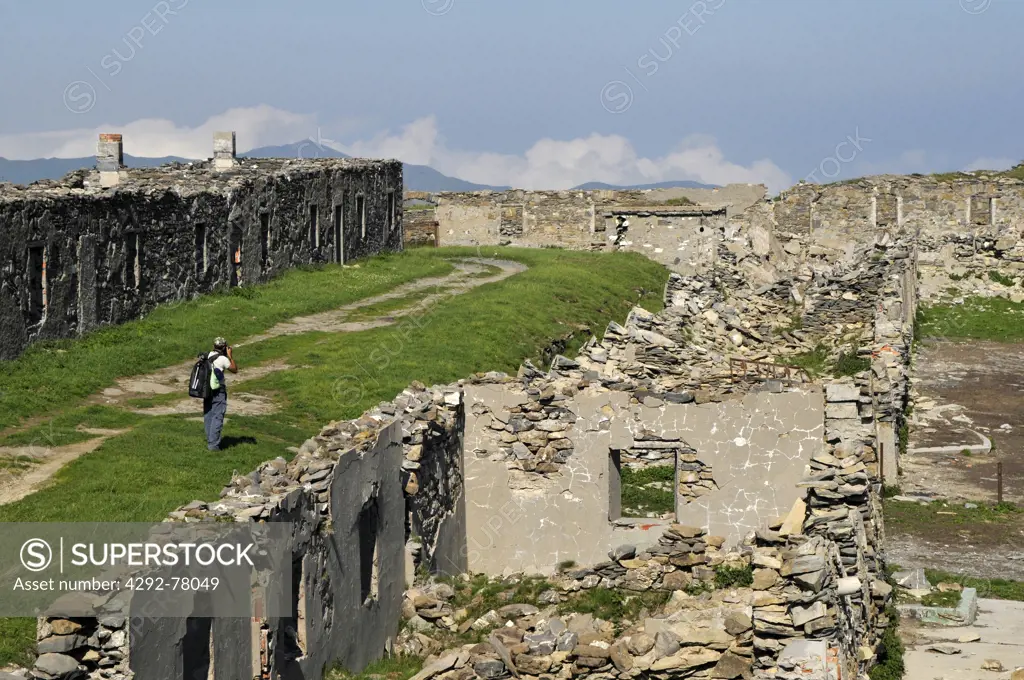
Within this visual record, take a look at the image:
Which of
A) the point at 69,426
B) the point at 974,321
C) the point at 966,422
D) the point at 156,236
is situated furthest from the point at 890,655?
the point at 974,321

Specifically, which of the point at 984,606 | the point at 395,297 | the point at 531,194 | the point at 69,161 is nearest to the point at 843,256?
the point at 531,194

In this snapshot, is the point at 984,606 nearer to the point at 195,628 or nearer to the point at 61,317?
the point at 195,628

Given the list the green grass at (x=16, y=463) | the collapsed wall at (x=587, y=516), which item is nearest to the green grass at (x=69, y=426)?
the green grass at (x=16, y=463)

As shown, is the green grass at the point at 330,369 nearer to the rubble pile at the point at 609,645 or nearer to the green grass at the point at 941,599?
the rubble pile at the point at 609,645

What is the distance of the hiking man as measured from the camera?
1981 centimetres

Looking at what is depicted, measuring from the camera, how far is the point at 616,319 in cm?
3766

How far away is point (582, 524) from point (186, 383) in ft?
26.4

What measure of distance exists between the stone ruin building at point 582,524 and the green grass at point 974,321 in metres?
9.45

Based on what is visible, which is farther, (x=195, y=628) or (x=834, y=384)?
(x=834, y=384)

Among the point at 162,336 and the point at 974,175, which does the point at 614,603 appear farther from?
the point at 974,175

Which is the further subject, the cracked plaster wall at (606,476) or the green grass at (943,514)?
the green grass at (943,514)

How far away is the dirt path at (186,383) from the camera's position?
19047mm

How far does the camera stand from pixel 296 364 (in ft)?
88.8

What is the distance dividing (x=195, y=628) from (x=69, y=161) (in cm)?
18791
